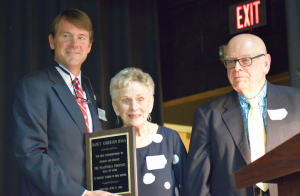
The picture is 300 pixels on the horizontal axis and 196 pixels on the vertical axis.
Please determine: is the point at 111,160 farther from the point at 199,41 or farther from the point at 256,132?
the point at 199,41

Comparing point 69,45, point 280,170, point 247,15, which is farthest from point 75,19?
point 247,15

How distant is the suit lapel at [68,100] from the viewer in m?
2.56

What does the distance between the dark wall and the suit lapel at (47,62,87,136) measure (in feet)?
6.98

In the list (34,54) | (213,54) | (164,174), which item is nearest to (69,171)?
(164,174)

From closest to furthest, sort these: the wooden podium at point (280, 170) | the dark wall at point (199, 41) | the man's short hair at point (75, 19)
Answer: the wooden podium at point (280, 170) → the man's short hair at point (75, 19) → the dark wall at point (199, 41)

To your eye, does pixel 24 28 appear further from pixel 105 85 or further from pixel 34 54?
pixel 105 85

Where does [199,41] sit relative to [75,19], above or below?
above

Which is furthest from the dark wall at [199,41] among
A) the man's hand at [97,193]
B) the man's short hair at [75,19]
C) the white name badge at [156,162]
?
the man's hand at [97,193]

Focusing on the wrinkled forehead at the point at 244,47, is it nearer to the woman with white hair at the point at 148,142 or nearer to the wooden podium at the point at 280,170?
the woman with white hair at the point at 148,142

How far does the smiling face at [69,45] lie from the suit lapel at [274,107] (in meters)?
1.13

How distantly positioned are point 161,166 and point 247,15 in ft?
6.90

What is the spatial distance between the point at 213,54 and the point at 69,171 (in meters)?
2.51

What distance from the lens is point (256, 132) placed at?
247 cm

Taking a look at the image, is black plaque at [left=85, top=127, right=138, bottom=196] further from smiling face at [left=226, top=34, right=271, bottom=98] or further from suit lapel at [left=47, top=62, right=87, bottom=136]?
smiling face at [left=226, top=34, right=271, bottom=98]
